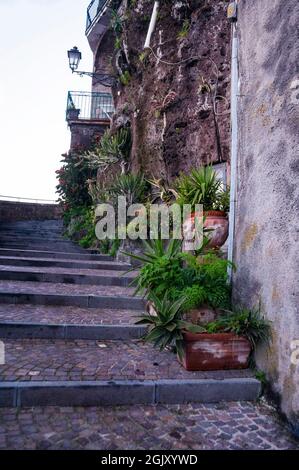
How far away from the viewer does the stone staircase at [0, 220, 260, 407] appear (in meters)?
2.54

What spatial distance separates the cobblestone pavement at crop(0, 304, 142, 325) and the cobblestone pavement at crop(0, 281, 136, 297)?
17.3 inches

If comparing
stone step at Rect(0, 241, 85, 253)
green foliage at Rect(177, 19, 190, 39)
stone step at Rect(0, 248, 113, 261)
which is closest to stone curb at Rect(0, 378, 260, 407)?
stone step at Rect(0, 248, 113, 261)

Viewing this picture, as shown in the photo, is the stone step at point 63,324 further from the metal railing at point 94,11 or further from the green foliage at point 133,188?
the metal railing at point 94,11

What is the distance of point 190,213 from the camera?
4.40 metres

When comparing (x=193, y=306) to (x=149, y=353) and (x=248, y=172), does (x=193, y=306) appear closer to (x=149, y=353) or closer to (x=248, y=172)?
(x=149, y=353)

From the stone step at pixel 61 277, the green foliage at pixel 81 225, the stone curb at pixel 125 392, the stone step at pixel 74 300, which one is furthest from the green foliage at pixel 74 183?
the stone curb at pixel 125 392

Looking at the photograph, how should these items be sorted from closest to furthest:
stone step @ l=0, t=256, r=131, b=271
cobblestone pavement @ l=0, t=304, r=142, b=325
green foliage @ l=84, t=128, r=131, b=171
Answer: cobblestone pavement @ l=0, t=304, r=142, b=325 < stone step @ l=0, t=256, r=131, b=271 < green foliage @ l=84, t=128, r=131, b=171

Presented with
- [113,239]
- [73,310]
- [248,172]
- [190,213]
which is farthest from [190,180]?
[113,239]

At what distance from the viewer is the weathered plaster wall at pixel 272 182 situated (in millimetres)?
2551

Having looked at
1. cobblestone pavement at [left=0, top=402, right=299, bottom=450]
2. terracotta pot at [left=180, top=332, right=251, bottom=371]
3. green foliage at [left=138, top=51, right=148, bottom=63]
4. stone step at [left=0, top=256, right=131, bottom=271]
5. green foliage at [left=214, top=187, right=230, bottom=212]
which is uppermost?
green foliage at [left=138, top=51, right=148, bottom=63]

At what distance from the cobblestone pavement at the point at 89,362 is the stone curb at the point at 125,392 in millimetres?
120

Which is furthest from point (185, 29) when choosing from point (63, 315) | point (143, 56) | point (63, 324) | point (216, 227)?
point (63, 324)

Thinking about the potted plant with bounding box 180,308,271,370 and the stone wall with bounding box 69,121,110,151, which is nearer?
the potted plant with bounding box 180,308,271,370

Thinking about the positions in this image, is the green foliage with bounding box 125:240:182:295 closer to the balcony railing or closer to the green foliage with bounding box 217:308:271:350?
the green foliage with bounding box 217:308:271:350
